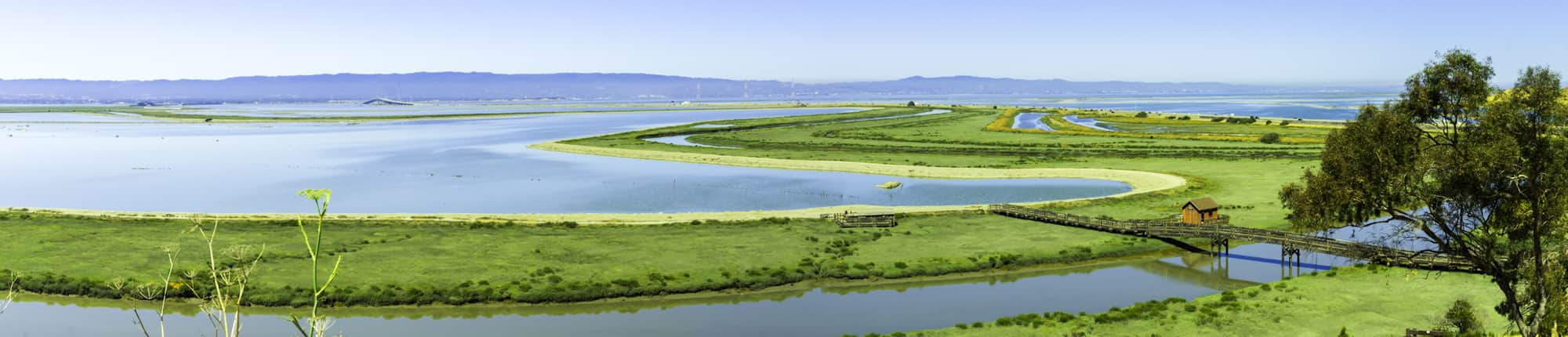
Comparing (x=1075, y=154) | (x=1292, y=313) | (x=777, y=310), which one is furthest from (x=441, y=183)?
(x=1292, y=313)

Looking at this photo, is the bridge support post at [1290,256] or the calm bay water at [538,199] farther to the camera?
the bridge support post at [1290,256]

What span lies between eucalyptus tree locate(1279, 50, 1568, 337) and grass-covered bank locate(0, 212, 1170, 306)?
19.4 m

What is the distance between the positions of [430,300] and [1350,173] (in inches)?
1257

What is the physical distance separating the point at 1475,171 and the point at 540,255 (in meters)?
36.5

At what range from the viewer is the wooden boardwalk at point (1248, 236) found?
1503 inches

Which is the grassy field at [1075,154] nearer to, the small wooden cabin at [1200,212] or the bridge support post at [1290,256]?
the small wooden cabin at [1200,212]

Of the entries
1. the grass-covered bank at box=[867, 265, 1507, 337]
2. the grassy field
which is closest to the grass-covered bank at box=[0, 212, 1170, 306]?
the grass-covered bank at box=[867, 265, 1507, 337]

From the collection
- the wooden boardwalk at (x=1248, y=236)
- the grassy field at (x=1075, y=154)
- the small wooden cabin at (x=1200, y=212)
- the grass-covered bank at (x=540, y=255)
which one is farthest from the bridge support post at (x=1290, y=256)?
the grassy field at (x=1075, y=154)

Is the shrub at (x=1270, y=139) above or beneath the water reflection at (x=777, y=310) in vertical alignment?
above

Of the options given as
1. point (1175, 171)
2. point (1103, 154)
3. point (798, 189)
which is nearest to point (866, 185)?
point (798, 189)

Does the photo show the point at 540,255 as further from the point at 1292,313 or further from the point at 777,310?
the point at 1292,313

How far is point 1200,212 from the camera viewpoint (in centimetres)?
5075

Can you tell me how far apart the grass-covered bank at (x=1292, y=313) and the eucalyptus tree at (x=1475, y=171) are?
5.03 metres

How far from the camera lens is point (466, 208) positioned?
66.8 m
